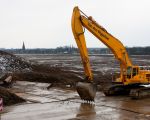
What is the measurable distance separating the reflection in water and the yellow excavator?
2.30ft

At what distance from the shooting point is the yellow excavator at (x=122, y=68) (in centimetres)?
1972

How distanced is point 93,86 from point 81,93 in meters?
0.81

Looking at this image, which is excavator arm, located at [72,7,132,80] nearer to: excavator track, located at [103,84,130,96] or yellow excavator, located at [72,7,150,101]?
yellow excavator, located at [72,7,150,101]

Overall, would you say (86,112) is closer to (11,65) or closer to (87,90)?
(87,90)

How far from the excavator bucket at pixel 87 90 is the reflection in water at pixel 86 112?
42 cm

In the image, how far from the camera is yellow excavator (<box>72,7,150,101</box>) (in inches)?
776

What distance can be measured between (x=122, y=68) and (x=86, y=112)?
20.4ft

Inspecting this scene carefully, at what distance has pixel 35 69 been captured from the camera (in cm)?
4028

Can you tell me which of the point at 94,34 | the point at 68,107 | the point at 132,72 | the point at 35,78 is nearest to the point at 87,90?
Answer: the point at 68,107

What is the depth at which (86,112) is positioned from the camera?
17.3 metres

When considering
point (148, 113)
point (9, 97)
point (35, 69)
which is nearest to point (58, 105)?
point (9, 97)

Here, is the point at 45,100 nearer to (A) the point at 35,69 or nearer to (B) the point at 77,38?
(B) the point at 77,38

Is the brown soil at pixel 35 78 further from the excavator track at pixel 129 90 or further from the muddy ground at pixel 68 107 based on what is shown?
the excavator track at pixel 129 90

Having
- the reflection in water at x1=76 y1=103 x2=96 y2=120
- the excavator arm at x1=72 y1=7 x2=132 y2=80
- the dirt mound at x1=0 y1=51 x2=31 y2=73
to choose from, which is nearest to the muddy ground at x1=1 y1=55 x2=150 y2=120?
the reflection in water at x1=76 y1=103 x2=96 y2=120
